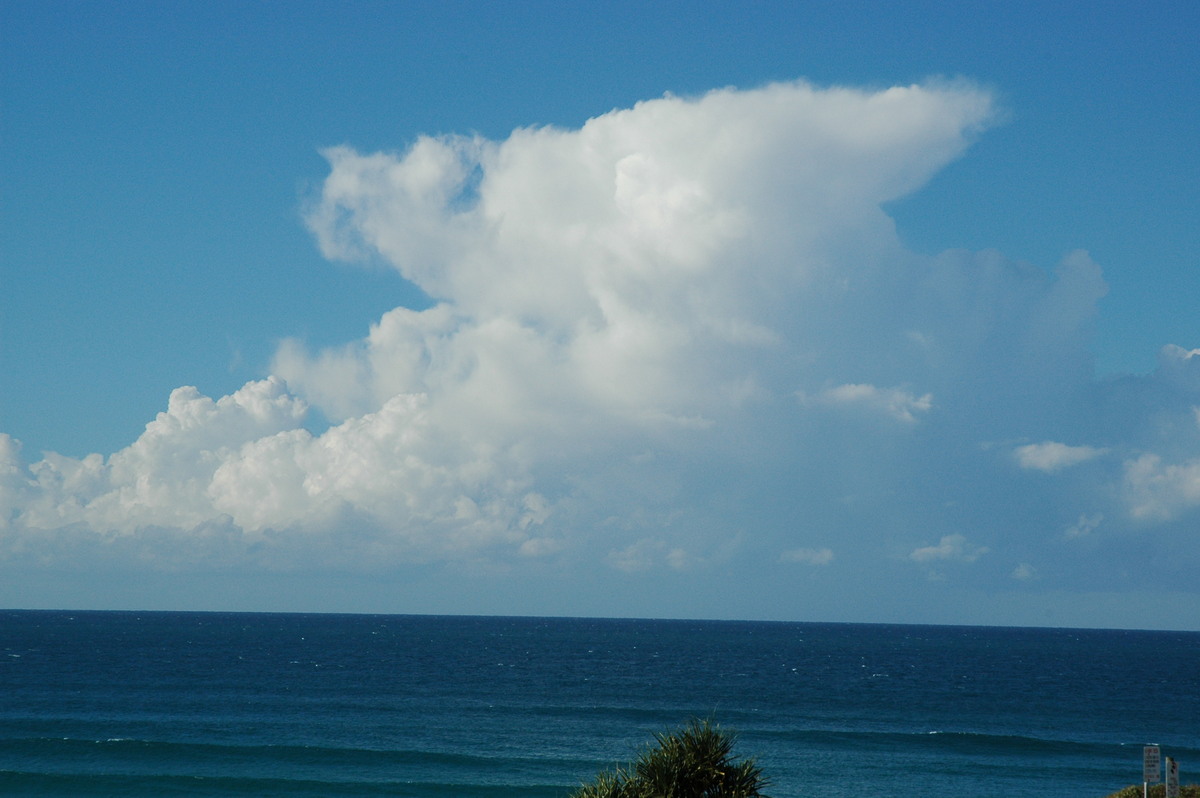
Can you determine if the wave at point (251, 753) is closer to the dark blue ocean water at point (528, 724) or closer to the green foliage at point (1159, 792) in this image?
the dark blue ocean water at point (528, 724)

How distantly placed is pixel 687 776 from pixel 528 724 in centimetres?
4297

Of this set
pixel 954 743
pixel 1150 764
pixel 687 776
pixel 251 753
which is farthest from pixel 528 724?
pixel 1150 764

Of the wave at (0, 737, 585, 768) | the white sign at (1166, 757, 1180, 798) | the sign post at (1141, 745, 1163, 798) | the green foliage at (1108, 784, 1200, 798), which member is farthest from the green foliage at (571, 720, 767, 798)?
the wave at (0, 737, 585, 768)

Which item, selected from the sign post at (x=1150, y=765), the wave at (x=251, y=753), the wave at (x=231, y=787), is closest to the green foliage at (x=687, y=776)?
the sign post at (x=1150, y=765)

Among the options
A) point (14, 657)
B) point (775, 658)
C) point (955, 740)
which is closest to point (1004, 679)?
point (775, 658)

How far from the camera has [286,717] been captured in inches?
2470

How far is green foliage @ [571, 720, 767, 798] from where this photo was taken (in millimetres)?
21516

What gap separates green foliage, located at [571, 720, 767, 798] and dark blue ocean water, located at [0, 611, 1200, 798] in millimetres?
23115

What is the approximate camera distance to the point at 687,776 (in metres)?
21.7

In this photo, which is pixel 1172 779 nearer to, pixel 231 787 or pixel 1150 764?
pixel 1150 764

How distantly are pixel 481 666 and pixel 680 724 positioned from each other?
49301 mm

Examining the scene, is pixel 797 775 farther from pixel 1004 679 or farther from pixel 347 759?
pixel 1004 679

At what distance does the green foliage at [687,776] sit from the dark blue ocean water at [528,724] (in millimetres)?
23115

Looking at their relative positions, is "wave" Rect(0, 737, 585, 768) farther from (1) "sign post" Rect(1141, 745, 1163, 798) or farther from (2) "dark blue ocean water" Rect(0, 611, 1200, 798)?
(1) "sign post" Rect(1141, 745, 1163, 798)
